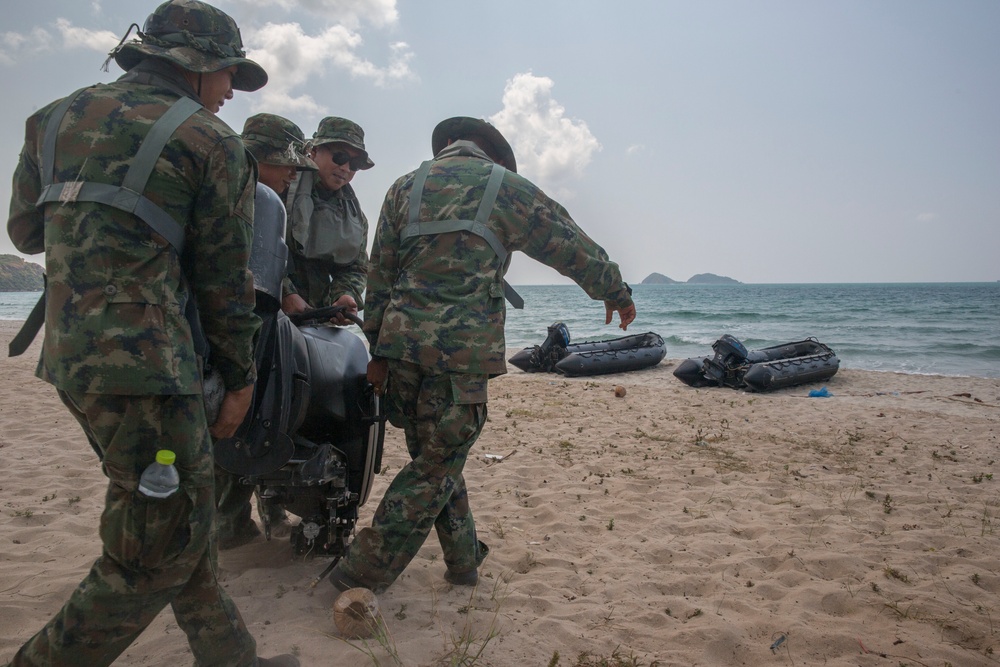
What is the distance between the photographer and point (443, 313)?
2855mm

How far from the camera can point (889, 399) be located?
10.2 meters

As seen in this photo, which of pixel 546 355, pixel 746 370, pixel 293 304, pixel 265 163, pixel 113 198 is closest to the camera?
pixel 113 198

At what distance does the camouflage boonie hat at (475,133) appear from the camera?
3.31 meters

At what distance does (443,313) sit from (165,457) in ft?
4.37

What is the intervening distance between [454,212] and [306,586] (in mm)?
1917

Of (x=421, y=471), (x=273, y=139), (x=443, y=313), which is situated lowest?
(x=421, y=471)

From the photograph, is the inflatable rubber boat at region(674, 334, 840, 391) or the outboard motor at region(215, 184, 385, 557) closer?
the outboard motor at region(215, 184, 385, 557)

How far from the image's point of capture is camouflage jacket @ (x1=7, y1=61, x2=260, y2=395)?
5.81 feet

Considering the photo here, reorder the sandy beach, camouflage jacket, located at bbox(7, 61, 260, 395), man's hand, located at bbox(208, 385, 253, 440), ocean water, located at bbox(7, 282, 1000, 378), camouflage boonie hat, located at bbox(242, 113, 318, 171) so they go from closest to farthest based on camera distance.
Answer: camouflage jacket, located at bbox(7, 61, 260, 395) < man's hand, located at bbox(208, 385, 253, 440) < the sandy beach < camouflage boonie hat, located at bbox(242, 113, 318, 171) < ocean water, located at bbox(7, 282, 1000, 378)

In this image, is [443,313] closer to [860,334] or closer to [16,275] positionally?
[860,334]

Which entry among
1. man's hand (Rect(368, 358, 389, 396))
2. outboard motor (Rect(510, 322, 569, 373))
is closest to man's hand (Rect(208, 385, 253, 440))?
man's hand (Rect(368, 358, 389, 396))

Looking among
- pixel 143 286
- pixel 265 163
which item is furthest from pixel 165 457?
pixel 265 163

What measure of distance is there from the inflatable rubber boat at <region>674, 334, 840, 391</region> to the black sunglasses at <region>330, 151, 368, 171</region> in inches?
339

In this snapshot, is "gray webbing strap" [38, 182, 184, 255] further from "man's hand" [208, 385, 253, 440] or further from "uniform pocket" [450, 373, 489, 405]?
"uniform pocket" [450, 373, 489, 405]
